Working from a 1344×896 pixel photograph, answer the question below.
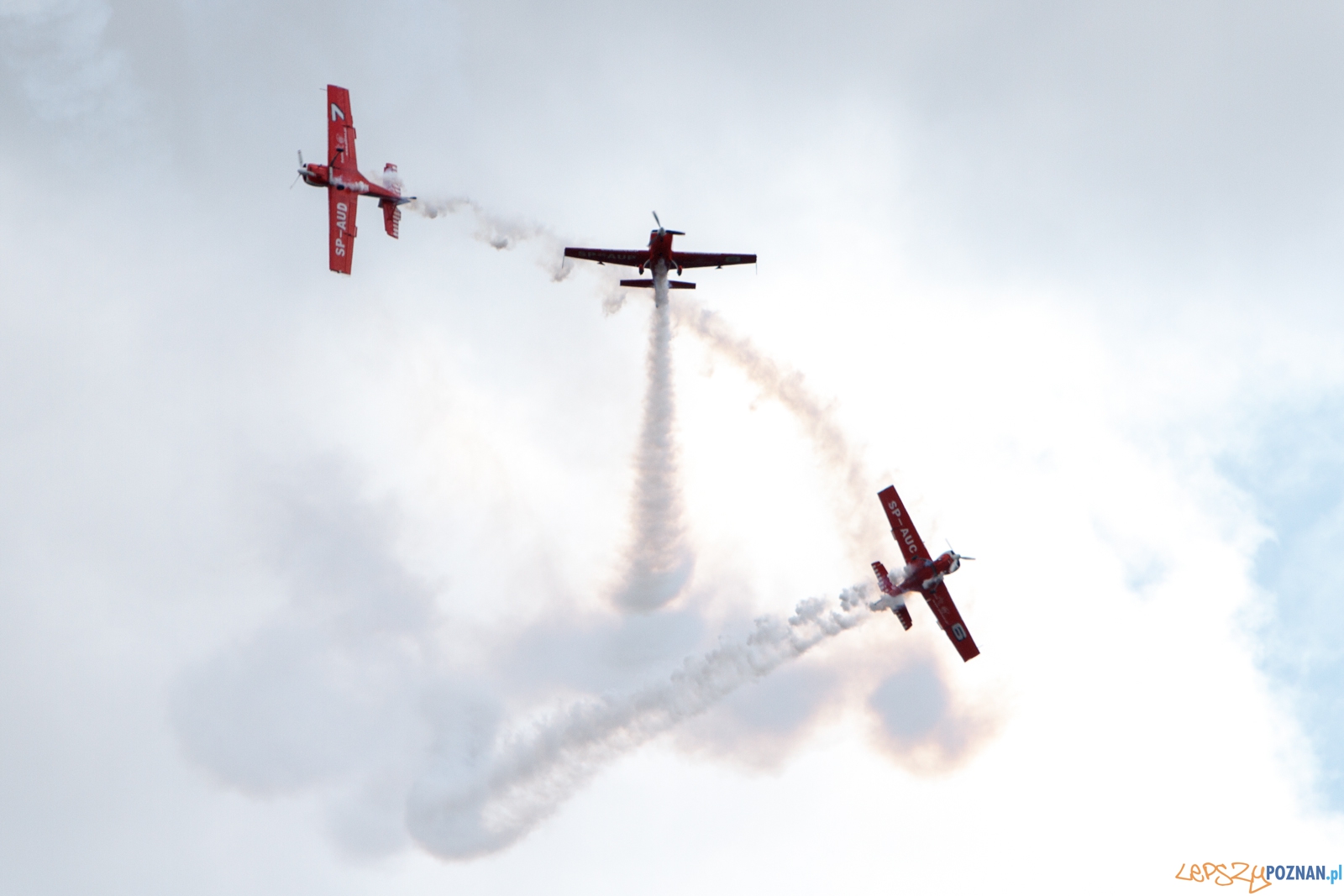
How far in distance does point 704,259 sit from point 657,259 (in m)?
2.85

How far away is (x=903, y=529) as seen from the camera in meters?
78.2

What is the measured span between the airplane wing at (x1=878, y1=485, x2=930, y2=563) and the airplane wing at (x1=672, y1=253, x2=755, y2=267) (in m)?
16.6

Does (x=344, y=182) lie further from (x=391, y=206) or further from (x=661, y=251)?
(x=661, y=251)

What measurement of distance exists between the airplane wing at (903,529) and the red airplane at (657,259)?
16.7m

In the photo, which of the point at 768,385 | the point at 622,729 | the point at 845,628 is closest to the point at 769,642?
the point at 845,628

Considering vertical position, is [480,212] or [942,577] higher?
[480,212]

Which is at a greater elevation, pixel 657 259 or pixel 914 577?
pixel 657 259

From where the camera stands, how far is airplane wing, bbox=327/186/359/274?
7644 cm

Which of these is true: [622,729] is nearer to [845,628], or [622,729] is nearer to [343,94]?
[845,628]

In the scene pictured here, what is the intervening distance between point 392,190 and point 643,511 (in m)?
25.3

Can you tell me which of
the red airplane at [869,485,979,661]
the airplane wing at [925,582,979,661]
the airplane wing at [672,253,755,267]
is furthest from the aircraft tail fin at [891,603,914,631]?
the airplane wing at [672,253,755,267]

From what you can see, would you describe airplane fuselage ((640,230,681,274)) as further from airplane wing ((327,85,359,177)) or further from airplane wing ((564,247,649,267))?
airplane wing ((327,85,359,177))

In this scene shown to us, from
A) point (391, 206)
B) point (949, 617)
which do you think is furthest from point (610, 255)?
point (949, 617)

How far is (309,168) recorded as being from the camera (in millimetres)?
76125
